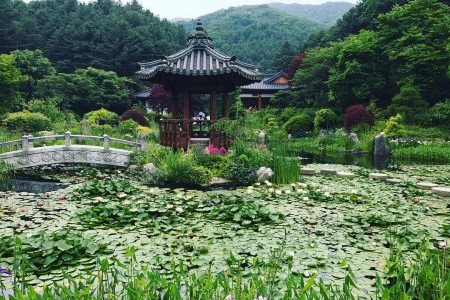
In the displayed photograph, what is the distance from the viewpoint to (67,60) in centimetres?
4031

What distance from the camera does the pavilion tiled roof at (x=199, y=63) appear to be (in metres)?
10.1

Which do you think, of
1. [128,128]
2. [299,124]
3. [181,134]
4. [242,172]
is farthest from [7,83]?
[242,172]

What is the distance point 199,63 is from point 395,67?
19.7 meters

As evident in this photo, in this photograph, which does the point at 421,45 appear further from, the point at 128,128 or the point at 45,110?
the point at 45,110

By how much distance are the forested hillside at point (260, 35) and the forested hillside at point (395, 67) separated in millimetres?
19778

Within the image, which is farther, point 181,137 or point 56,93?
point 56,93

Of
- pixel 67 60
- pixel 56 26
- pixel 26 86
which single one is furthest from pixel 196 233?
pixel 56 26

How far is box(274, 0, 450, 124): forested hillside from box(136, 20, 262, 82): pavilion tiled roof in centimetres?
1611

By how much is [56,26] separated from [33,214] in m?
49.2

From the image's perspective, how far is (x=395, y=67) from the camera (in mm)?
25719

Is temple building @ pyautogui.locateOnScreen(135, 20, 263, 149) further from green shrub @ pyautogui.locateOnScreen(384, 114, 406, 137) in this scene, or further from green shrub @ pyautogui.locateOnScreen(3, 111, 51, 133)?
green shrub @ pyautogui.locateOnScreen(384, 114, 406, 137)

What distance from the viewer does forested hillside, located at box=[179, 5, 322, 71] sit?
69.1m

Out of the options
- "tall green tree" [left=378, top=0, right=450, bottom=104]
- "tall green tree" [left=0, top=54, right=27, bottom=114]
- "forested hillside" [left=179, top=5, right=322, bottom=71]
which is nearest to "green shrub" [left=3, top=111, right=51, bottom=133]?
"tall green tree" [left=0, top=54, right=27, bottom=114]

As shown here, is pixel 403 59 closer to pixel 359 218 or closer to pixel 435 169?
pixel 435 169
